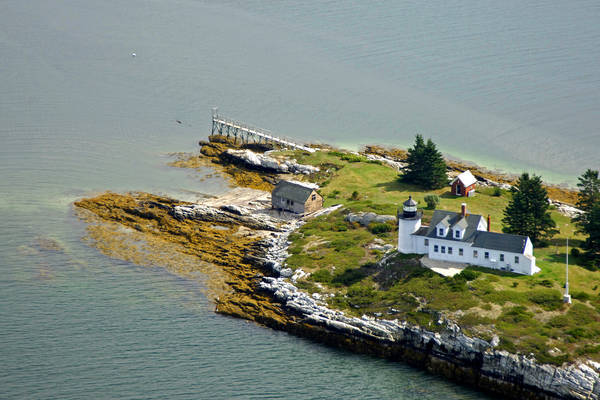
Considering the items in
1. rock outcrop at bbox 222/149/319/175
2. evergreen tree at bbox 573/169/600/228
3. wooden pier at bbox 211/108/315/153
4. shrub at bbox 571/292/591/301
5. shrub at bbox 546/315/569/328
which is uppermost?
wooden pier at bbox 211/108/315/153

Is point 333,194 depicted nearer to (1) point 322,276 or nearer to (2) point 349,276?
(1) point 322,276

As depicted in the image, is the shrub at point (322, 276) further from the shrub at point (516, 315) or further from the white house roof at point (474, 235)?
the shrub at point (516, 315)

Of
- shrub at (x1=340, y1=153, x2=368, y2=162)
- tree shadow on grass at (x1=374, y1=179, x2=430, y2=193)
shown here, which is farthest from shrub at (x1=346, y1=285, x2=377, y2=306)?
shrub at (x1=340, y1=153, x2=368, y2=162)

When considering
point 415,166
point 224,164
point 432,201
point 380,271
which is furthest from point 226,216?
Result: point 415,166

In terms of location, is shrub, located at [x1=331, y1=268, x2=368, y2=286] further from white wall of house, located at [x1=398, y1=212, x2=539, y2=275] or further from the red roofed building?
the red roofed building

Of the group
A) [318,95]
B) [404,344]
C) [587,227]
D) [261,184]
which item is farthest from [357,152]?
[404,344]

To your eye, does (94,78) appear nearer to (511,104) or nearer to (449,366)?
(511,104)

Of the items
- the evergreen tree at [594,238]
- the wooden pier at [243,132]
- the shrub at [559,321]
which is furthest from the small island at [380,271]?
the wooden pier at [243,132]
